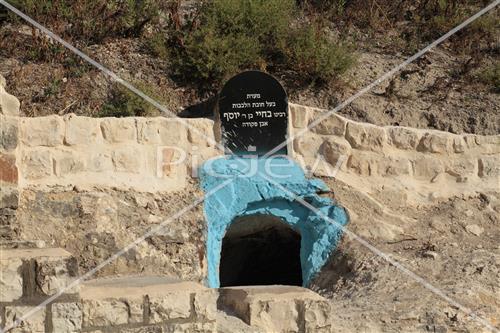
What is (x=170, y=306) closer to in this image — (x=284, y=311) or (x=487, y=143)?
(x=284, y=311)

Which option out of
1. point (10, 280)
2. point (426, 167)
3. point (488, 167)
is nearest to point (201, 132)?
point (426, 167)

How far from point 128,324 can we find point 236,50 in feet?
16.6

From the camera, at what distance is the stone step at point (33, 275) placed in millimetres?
5137

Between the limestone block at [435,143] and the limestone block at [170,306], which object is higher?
the limestone block at [435,143]

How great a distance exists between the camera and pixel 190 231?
8070 millimetres

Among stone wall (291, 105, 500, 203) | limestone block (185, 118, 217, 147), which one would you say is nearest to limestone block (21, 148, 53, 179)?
limestone block (185, 118, 217, 147)

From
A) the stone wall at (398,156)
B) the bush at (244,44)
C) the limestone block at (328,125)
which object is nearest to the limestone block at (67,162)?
the stone wall at (398,156)

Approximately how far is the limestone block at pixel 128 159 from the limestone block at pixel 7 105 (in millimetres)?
852

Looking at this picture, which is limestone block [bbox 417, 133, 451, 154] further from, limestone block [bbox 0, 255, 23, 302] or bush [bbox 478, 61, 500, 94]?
limestone block [bbox 0, 255, 23, 302]

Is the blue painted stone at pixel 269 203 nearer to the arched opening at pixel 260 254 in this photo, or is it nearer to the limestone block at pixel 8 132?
the arched opening at pixel 260 254

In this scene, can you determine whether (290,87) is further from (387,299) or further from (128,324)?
(128,324)

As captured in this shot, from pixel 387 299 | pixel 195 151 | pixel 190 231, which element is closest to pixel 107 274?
pixel 190 231

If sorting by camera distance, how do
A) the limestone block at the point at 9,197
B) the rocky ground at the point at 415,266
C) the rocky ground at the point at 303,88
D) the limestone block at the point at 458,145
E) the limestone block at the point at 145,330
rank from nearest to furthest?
the limestone block at the point at 145,330 → the rocky ground at the point at 415,266 → the limestone block at the point at 9,197 → the limestone block at the point at 458,145 → the rocky ground at the point at 303,88

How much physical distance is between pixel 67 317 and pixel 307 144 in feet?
12.6
